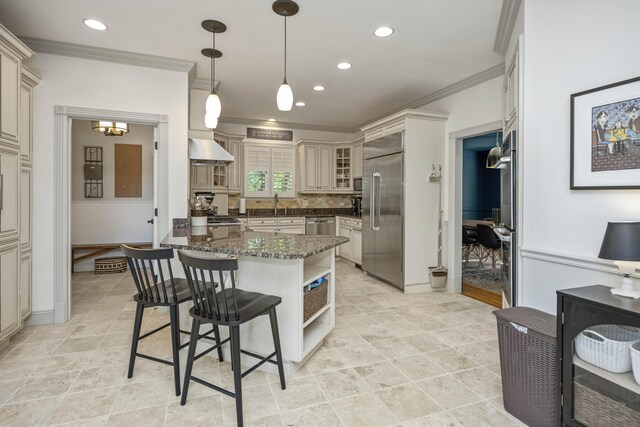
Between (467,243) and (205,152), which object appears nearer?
(205,152)

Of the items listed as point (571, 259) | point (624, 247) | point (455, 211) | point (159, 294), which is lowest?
point (159, 294)

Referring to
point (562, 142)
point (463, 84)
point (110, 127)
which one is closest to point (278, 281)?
point (562, 142)

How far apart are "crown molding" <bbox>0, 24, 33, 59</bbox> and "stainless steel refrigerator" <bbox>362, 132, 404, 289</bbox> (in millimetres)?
3910

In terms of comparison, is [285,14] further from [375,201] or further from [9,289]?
[9,289]

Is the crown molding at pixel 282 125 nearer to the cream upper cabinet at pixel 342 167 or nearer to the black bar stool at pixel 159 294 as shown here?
the cream upper cabinet at pixel 342 167

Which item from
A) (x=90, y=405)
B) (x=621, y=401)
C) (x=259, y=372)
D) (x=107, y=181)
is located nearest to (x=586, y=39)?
(x=621, y=401)

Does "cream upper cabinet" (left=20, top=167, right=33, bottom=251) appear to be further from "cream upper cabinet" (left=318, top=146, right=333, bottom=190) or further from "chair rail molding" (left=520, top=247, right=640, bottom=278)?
"cream upper cabinet" (left=318, top=146, right=333, bottom=190)

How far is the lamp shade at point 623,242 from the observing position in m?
1.49

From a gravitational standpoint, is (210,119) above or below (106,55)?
below

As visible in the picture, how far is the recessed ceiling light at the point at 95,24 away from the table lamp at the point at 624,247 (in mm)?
3893

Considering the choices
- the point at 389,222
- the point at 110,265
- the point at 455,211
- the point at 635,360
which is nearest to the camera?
the point at 635,360

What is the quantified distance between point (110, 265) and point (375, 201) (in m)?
4.38

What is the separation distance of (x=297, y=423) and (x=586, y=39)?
274cm

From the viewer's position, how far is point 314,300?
8.27 ft
